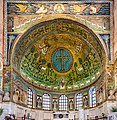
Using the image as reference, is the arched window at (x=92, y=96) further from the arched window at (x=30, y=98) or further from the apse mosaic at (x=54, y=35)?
the arched window at (x=30, y=98)

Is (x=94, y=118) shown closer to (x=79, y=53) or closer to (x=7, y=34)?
(x=79, y=53)

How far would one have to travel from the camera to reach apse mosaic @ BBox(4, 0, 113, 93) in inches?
1168

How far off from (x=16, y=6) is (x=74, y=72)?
6.93m

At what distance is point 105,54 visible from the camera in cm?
2931

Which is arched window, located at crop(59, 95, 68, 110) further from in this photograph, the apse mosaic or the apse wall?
the apse wall

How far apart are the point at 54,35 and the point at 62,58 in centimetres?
231

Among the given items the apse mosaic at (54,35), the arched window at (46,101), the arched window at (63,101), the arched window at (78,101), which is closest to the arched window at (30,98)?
the apse mosaic at (54,35)

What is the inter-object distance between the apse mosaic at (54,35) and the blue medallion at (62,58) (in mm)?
605

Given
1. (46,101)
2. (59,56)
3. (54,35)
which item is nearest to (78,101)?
(46,101)

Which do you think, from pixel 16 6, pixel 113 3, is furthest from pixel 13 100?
pixel 113 3

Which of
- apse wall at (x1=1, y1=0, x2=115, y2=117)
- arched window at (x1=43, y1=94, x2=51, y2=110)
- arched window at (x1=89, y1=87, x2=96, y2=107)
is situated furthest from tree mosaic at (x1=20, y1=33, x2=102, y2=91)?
apse wall at (x1=1, y1=0, x2=115, y2=117)

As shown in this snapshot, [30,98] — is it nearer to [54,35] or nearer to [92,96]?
[92,96]

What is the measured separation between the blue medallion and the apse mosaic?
0.61m

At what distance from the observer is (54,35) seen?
31703 millimetres
